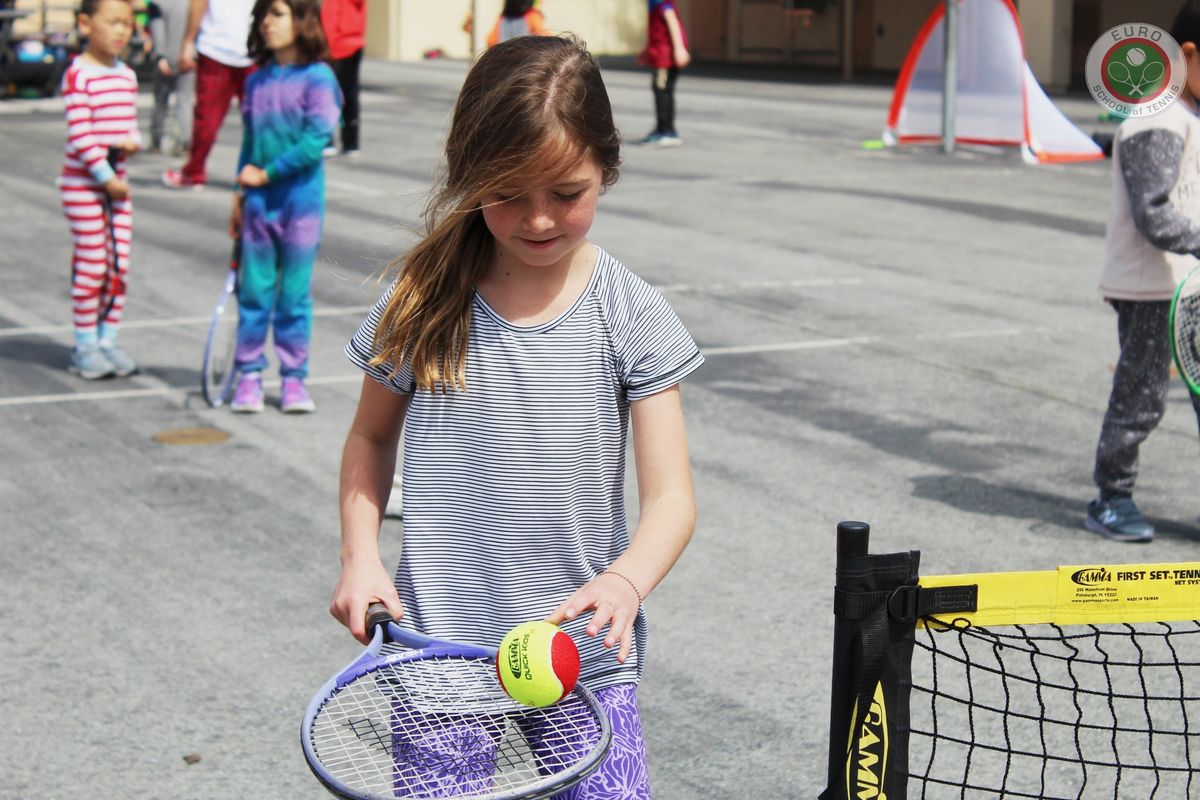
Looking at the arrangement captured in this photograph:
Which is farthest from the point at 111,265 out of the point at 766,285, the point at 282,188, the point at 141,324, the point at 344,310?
the point at 766,285

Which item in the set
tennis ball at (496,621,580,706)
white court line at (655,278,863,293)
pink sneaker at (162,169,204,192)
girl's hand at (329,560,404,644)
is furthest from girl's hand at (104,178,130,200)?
pink sneaker at (162,169,204,192)

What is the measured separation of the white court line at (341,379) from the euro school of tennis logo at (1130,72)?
5604 millimetres

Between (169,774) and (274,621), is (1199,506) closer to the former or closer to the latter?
(274,621)

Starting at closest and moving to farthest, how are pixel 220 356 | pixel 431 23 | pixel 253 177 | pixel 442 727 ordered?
pixel 442 727, pixel 253 177, pixel 220 356, pixel 431 23

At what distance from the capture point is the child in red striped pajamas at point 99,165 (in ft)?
29.4

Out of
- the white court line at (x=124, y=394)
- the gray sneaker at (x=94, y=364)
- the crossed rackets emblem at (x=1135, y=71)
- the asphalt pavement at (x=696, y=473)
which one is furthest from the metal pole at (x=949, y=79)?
the crossed rackets emblem at (x=1135, y=71)

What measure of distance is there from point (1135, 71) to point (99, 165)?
6069 mm

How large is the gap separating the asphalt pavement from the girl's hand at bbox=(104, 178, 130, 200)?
1.07 metres

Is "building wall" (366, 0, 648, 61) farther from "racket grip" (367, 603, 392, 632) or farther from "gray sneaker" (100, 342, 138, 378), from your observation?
"racket grip" (367, 603, 392, 632)

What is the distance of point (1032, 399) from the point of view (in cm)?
909

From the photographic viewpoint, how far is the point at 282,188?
838cm

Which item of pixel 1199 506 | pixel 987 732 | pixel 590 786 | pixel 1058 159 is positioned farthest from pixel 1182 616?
pixel 1058 159

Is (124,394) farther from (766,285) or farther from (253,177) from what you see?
(766,285)

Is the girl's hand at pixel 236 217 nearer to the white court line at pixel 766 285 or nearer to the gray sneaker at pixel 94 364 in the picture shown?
the gray sneaker at pixel 94 364
